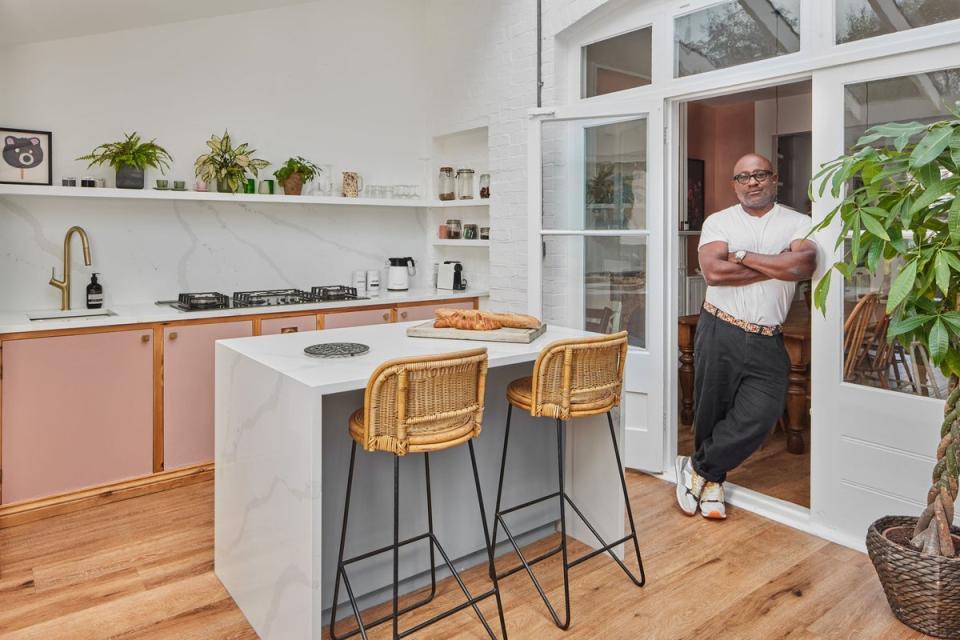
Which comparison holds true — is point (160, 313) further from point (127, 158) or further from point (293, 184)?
point (293, 184)

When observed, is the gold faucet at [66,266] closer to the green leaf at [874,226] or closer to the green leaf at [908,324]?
the green leaf at [874,226]

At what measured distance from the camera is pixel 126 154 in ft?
12.3

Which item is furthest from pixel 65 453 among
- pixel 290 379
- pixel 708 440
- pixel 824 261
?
pixel 824 261

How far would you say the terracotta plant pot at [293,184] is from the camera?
4385 mm

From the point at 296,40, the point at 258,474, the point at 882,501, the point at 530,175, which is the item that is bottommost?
the point at 882,501

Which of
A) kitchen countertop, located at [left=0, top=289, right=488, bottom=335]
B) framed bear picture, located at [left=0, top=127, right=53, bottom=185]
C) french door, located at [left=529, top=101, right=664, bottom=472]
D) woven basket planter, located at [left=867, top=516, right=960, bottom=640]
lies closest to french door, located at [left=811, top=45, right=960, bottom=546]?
woven basket planter, located at [left=867, top=516, right=960, bottom=640]

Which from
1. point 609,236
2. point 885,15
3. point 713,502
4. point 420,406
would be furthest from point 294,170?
point 885,15

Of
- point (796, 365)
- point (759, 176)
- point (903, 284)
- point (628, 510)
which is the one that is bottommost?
point (628, 510)

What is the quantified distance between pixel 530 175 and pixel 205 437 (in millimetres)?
2326

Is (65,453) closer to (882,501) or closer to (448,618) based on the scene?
(448,618)

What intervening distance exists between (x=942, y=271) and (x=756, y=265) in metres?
1.03

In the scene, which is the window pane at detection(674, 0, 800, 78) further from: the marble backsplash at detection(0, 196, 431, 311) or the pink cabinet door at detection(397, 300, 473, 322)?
the marble backsplash at detection(0, 196, 431, 311)

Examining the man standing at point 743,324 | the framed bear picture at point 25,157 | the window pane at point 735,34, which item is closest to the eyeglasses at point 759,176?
the man standing at point 743,324

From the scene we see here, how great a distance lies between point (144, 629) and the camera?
2248mm
